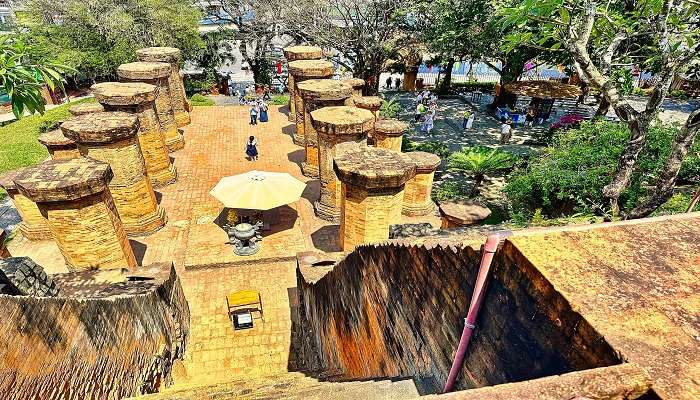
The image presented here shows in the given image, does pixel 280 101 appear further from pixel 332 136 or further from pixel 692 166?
pixel 692 166

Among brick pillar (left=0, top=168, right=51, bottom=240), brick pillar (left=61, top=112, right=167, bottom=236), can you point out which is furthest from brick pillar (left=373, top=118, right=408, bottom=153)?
brick pillar (left=0, top=168, right=51, bottom=240)

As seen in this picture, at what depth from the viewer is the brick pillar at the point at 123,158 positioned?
→ 8.65m

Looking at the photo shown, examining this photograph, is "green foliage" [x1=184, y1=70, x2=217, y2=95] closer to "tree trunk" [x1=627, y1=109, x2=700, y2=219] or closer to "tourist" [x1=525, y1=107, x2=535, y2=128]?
"tourist" [x1=525, y1=107, x2=535, y2=128]

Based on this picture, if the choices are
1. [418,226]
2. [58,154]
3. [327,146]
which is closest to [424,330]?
[418,226]

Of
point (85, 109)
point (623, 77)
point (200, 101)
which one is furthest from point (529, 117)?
point (85, 109)

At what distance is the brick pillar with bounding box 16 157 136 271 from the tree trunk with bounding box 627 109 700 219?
29.7ft

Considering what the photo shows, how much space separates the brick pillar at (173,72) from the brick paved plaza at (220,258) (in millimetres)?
2952

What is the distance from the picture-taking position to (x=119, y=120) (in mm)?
9094

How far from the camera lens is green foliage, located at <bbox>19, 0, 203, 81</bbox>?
2116 centimetres

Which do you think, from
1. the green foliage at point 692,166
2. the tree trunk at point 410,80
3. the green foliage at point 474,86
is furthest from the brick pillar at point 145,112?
the green foliage at point 474,86

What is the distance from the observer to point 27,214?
971 centimetres

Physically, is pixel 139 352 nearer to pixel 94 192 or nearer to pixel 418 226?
pixel 94 192

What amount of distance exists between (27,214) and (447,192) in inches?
439

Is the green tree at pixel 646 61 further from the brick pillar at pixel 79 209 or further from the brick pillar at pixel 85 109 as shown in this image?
the brick pillar at pixel 85 109
